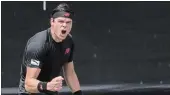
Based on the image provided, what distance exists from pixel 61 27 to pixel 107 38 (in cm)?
354

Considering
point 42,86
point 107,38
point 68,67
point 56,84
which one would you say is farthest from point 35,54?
point 107,38

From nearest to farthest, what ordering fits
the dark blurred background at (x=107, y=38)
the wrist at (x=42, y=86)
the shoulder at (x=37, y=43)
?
the wrist at (x=42, y=86)
the shoulder at (x=37, y=43)
the dark blurred background at (x=107, y=38)

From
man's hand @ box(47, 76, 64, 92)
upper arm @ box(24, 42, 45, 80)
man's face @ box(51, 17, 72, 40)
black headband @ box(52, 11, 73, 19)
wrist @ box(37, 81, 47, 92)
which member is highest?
black headband @ box(52, 11, 73, 19)

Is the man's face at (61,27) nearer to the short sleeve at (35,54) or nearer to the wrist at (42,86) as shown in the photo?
the short sleeve at (35,54)

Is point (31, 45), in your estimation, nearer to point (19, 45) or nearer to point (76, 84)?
point (76, 84)

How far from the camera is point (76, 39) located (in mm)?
7137

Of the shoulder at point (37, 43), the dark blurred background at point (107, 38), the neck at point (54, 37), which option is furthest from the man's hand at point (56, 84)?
the dark blurred background at point (107, 38)

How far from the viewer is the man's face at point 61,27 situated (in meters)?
3.71

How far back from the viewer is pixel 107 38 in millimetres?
7188

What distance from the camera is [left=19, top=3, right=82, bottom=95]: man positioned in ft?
12.1

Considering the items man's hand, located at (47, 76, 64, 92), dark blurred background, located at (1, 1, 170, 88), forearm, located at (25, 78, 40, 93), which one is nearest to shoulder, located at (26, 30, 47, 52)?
forearm, located at (25, 78, 40, 93)

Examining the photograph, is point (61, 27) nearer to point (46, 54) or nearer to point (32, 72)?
point (46, 54)

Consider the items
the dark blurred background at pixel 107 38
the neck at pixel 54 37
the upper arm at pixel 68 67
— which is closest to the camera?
the neck at pixel 54 37

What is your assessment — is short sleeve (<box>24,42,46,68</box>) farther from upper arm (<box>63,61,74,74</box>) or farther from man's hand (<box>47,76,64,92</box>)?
upper arm (<box>63,61,74,74</box>)
